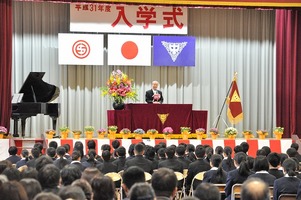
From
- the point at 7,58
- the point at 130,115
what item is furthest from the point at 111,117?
the point at 7,58

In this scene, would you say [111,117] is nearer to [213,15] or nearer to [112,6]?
[112,6]

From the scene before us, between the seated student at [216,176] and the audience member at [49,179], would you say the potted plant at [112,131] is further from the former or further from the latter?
the audience member at [49,179]

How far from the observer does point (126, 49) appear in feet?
50.6

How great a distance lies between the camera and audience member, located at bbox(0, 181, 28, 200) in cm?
368

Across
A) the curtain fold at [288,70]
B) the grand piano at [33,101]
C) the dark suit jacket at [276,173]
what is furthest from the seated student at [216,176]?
the curtain fold at [288,70]

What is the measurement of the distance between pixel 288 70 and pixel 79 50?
557 cm

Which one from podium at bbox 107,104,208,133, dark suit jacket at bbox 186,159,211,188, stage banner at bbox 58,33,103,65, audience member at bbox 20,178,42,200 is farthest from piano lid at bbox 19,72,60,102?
audience member at bbox 20,178,42,200

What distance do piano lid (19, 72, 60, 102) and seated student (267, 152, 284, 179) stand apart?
294 inches

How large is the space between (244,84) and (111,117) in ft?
16.4

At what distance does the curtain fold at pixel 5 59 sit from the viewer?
13602 millimetres

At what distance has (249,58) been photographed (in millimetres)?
16703

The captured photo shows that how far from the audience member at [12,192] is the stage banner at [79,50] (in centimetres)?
1153

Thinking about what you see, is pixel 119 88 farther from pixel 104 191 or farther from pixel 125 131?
pixel 104 191

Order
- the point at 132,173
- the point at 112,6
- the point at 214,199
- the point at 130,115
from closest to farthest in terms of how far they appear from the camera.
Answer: the point at 214,199 < the point at 132,173 < the point at 130,115 < the point at 112,6
